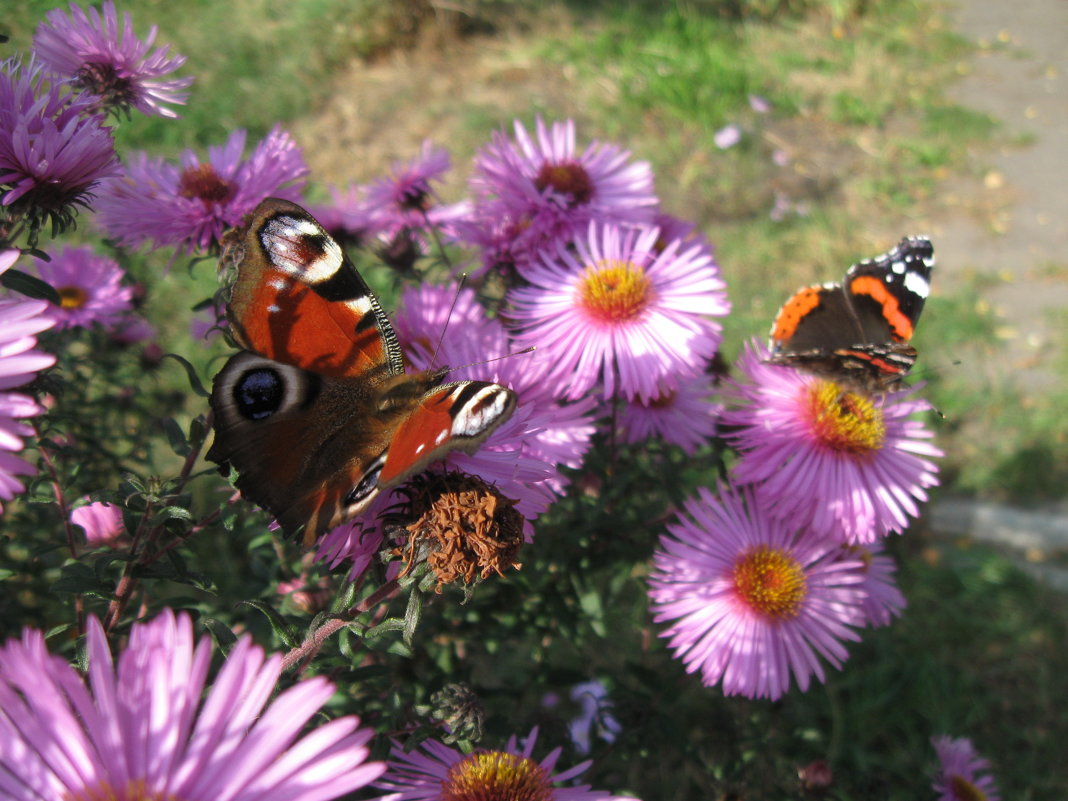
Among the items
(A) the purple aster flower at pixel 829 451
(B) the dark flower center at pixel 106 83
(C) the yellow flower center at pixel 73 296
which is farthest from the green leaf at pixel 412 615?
(C) the yellow flower center at pixel 73 296

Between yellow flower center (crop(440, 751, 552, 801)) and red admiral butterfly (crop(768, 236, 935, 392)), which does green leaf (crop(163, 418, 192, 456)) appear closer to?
yellow flower center (crop(440, 751, 552, 801))

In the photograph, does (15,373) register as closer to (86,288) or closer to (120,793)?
(120,793)

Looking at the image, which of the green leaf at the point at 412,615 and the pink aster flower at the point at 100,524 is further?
the pink aster flower at the point at 100,524

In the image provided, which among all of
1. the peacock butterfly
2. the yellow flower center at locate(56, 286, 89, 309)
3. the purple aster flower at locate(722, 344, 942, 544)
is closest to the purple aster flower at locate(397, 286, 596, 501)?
the peacock butterfly

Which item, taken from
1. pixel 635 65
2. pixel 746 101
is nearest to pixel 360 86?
pixel 635 65

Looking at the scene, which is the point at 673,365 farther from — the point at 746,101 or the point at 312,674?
the point at 746,101

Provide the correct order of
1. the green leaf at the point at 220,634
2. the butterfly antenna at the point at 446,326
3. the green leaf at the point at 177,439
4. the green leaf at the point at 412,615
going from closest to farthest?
1. the green leaf at the point at 412,615
2. the green leaf at the point at 220,634
3. the green leaf at the point at 177,439
4. the butterfly antenna at the point at 446,326

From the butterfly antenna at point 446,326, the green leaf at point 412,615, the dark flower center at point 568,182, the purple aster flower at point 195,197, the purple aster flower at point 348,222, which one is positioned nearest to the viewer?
the green leaf at point 412,615

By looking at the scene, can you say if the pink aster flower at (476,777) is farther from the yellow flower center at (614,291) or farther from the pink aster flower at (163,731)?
the yellow flower center at (614,291)
